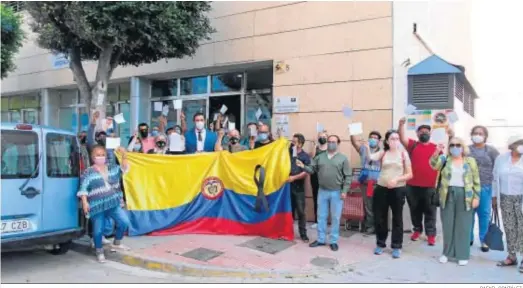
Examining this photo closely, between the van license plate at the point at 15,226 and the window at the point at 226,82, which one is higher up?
the window at the point at 226,82

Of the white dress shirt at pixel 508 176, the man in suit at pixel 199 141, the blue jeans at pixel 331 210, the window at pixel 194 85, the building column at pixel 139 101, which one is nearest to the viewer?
the white dress shirt at pixel 508 176

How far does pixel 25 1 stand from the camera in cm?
765

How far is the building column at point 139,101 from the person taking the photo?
12.0m

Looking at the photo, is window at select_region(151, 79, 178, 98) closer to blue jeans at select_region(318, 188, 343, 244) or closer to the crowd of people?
the crowd of people

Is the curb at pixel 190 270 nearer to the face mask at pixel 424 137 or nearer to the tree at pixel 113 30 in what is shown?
the face mask at pixel 424 137

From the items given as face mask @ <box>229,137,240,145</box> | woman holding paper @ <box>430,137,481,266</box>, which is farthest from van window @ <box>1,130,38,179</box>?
woman holding paper @ <box>430,137,481,266</box>

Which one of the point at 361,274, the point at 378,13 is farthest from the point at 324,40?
the point at 361,274

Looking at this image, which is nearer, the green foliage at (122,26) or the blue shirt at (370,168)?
the blue shirt at (370,168)

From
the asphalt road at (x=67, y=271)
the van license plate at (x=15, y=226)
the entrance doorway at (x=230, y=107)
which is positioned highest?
the entrance doorway at (x=230, y=107)

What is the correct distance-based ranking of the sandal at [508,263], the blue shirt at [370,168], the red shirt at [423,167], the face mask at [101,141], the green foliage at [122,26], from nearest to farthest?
the sandal at [508,263]
the red shirt at [423,167]
the blue shirt at [370,168]
the green foliage at [122,26]
the face mask at [101,141]

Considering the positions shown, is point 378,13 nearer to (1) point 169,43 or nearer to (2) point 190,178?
(1) point 169,43

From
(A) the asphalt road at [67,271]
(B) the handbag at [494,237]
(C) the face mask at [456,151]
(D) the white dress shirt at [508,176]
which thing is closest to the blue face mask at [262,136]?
(A) the asphalt road at [67,271]

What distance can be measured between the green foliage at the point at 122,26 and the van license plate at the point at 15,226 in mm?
3695

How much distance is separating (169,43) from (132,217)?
11.6ft
